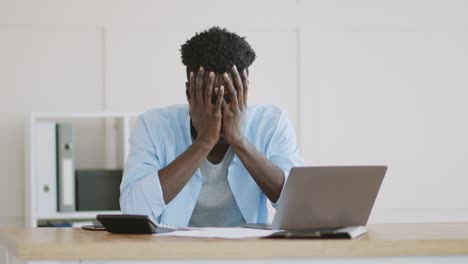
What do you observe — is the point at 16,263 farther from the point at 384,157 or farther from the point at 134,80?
the point at 384,157

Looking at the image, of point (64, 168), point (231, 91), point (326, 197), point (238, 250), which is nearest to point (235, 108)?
point (231, 91)

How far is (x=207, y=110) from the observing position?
2201mm

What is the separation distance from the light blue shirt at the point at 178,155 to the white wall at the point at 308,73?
6.31 ft

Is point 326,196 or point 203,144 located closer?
point 326,196

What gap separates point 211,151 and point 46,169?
1.76 m

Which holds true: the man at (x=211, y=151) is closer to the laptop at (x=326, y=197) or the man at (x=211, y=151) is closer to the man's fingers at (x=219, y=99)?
the man's fingers at (x=219, y=99)

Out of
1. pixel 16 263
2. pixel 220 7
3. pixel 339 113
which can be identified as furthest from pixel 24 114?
pixel 16 263

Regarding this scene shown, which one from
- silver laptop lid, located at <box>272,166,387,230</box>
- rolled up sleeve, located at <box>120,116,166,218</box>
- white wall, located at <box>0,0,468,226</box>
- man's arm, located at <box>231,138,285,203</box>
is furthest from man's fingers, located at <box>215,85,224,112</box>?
white wall, located at <box>0,0,468,226</box>

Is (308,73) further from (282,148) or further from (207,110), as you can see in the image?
(207,110)

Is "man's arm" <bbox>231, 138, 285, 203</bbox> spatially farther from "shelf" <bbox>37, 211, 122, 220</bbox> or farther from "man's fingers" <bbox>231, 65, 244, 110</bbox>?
"shelf" <bbox>37, 211, 122, 220</bbox>

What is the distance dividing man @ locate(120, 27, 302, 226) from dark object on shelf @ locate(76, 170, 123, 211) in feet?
5.42

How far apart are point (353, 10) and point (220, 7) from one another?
0.69m

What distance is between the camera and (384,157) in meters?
4.42

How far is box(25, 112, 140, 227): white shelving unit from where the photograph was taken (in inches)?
154
